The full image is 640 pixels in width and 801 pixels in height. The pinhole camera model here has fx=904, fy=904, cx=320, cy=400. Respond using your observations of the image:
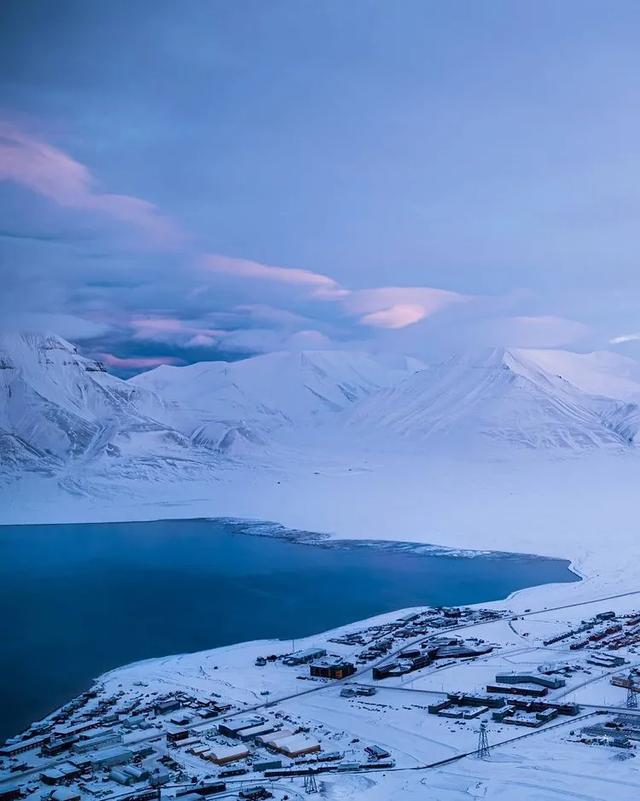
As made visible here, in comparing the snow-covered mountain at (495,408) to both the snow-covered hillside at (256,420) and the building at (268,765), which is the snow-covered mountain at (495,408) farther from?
the building at (268,765)

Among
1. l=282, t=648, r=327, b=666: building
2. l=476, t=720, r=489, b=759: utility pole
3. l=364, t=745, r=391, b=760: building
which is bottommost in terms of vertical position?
l=364, t=745, r=391, b=760: building

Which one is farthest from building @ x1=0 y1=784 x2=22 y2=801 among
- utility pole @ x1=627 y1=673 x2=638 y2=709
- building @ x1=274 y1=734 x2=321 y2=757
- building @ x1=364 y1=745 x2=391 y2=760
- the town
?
utility pole @ x1=627 y1=673 x2=638 y2=709

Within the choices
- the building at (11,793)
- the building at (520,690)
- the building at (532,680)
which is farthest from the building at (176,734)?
the building at (532,680)

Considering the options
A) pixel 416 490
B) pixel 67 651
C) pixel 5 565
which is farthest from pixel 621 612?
pixel 416 490

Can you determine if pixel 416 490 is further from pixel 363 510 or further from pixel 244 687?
pixel 244 687

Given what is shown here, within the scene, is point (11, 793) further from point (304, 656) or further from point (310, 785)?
point (304, 656)

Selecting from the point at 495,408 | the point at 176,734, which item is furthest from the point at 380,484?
the point at 176,734

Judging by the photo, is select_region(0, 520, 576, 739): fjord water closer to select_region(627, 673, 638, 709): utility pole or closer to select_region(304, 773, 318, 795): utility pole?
select_region(304, 773, 318, 795): utility pole

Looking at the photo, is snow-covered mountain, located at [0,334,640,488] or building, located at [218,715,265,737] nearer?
building, located at [218,715,265,737]
